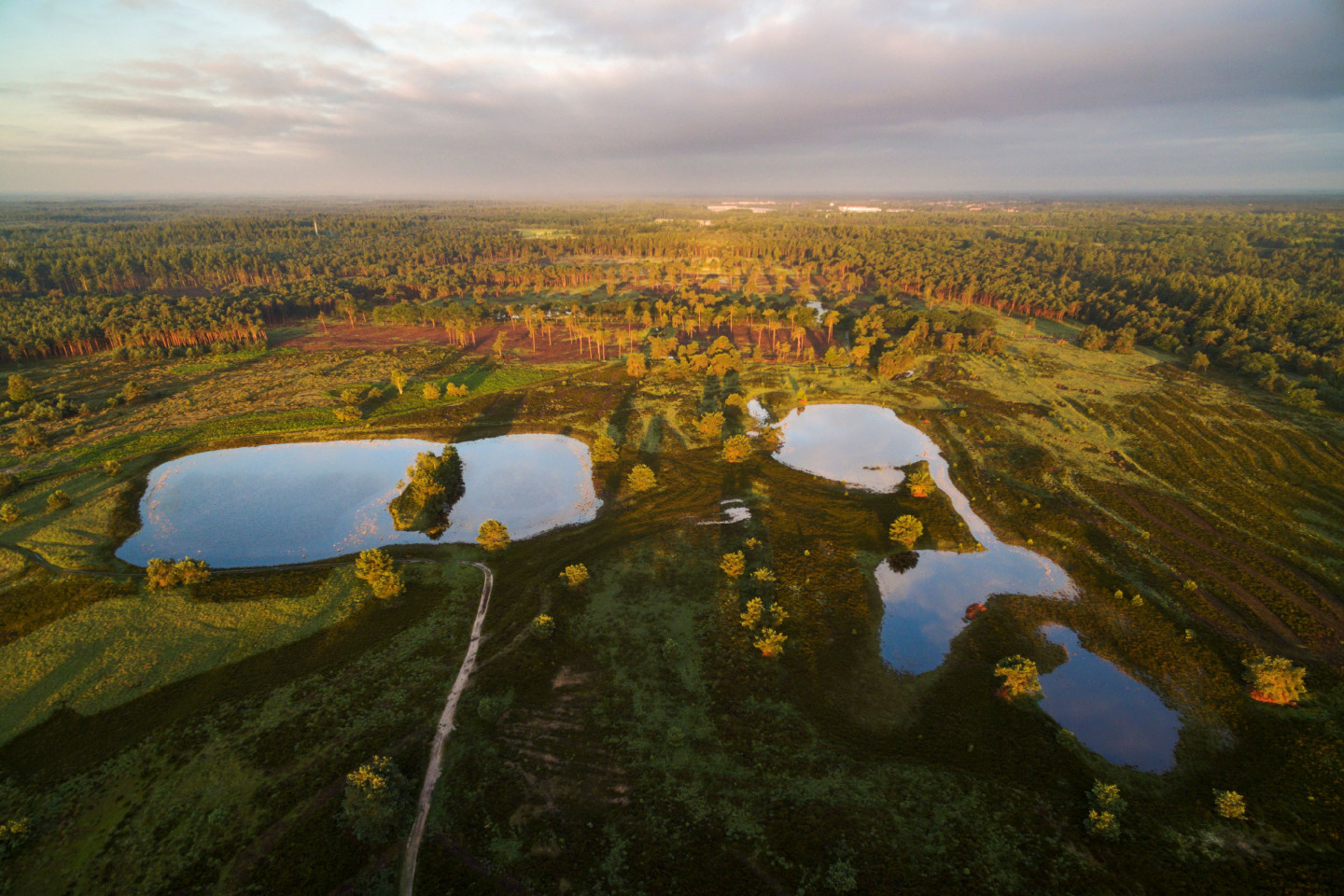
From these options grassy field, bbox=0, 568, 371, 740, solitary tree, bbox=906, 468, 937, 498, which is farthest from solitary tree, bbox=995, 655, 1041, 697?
grassy field, bbox=0, 568, 371, 740

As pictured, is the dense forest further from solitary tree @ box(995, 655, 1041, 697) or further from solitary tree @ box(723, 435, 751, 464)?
solitary tree @ box(995, 655, 1041, 697)

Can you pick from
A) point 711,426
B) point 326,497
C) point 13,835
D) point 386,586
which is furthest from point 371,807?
point 711,426

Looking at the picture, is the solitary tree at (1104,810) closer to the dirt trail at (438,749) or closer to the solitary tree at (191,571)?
the dirt trail at (438,749)

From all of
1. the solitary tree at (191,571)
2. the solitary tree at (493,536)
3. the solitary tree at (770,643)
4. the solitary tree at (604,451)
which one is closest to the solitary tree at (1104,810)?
the solitary tree at (770,643)

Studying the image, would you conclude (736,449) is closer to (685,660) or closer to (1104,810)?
(685,660)

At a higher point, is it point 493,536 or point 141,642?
point 493,536

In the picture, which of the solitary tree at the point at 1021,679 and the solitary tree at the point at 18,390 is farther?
the solitary tree at the point at 18,390
